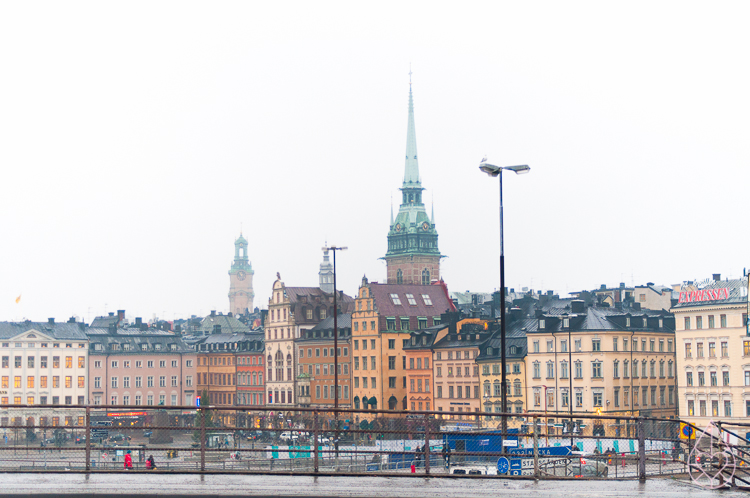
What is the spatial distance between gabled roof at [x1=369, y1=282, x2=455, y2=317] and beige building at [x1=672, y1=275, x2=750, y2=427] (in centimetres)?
4258

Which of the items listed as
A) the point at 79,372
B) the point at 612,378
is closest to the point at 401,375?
the point at 612,378

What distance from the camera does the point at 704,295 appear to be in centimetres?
9881

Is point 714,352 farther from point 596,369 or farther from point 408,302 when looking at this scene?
point 408,302

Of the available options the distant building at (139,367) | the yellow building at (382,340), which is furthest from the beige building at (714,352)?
the distant building at (139,367)

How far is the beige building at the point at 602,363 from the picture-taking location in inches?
4124

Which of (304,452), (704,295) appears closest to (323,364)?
(704,295)

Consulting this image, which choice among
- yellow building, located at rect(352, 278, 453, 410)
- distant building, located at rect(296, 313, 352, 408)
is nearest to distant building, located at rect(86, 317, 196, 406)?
distant building, located at rect(296, 313, 352, 408)

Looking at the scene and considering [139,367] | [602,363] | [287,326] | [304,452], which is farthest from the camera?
[139,367]

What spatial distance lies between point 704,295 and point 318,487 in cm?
8480

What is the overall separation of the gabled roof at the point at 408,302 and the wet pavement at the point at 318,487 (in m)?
112

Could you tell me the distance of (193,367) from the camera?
163 m

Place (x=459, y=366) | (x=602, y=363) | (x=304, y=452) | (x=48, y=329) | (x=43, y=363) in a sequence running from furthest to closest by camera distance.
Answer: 1. (x=48, y=329)
2. (x=43, y=363)
3. (x=459, y=366)
4. (x=602, y=363)
5. (x=304, y=452)

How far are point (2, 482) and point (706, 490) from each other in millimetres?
12999

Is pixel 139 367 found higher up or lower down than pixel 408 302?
lower down
